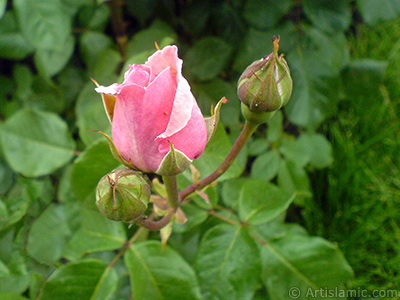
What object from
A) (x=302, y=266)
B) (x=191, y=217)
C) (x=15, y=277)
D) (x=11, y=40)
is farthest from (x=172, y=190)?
(x=11, y=40)

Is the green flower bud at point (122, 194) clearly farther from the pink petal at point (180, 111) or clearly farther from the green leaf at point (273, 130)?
the green leaf at point (273, 130)

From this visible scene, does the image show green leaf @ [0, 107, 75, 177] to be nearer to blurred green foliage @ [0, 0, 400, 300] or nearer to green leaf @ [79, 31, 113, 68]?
blurred green foliage @ [0, 0, 400, 300]

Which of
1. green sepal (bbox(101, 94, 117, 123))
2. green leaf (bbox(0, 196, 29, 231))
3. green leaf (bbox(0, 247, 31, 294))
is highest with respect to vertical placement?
green sepal (bbox(101, 94, 117, 123))

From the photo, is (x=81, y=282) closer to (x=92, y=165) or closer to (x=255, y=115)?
(x=92, y=165)

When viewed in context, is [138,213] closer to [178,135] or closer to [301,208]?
[178,135]

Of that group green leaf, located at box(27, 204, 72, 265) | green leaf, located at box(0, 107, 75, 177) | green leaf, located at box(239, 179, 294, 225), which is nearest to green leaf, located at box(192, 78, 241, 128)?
green leaf, located at box(239, 179, 294, 225)

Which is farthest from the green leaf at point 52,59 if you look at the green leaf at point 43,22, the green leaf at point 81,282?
the green leaf at point 81,282

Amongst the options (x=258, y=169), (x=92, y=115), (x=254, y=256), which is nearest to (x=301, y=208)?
(x=258, y=169)
